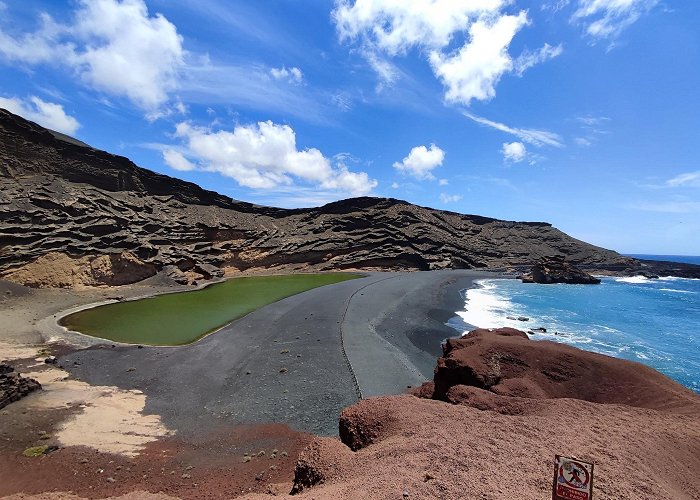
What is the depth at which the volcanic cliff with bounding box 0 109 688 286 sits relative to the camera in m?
34.2

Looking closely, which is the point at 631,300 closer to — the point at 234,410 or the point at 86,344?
the point at 234,410

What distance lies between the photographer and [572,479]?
3.67m

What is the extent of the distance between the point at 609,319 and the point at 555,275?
97.4 ft

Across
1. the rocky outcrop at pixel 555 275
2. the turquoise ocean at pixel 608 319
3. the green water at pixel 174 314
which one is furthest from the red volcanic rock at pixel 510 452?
the rocky outcrop at pixel 555 275

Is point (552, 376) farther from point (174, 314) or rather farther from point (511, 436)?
point (174, 314)

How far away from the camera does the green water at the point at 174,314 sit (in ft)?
71.3

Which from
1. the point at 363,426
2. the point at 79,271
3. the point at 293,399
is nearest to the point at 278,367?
the point at 293,399

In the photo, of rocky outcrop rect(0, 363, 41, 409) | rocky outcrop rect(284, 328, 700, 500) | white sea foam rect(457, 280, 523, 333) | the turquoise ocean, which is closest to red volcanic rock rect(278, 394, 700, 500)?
rocky outcrop rect(284, 328, 700, 500)

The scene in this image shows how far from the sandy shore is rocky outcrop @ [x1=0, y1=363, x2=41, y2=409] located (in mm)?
339

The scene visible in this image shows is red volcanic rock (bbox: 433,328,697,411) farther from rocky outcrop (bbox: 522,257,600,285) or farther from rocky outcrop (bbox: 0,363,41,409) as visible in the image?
rocky outcrop (bbox: 522,257,600,285)

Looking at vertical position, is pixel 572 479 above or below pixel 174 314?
above

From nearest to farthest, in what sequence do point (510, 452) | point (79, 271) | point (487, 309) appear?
point (510, 452) < point (487, 309) < point (79, 271)

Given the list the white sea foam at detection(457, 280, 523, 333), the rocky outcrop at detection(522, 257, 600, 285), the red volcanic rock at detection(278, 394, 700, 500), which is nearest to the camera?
the red volcanic rock at detection(278, 394, 700, 500)

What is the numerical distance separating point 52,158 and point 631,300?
223 ft
